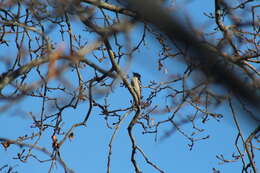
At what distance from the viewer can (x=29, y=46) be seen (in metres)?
3.65

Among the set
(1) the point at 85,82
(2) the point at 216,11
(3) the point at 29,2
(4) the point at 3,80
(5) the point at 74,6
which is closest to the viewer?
(5) the point at 74,6

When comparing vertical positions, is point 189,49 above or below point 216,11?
below

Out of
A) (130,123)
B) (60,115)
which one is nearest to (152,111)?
(130,123)

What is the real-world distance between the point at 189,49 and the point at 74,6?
3.96 feet

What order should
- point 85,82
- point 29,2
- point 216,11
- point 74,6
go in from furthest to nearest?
point 85,82 < point 216,11 < point 29,2 < point 74,6

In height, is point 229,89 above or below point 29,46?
below

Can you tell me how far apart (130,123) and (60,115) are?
0.61 meters

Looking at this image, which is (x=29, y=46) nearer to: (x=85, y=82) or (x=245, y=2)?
(x=85, y=82)

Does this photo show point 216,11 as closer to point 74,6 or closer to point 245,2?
point 245,2

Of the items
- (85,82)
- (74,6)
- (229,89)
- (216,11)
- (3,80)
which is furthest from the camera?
(85,82)

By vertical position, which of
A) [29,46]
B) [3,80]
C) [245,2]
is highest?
[29,46]

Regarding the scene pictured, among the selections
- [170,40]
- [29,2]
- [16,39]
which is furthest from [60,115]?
[170,40]

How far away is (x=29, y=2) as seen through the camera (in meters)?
3.10

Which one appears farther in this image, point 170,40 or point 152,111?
point 152,111
